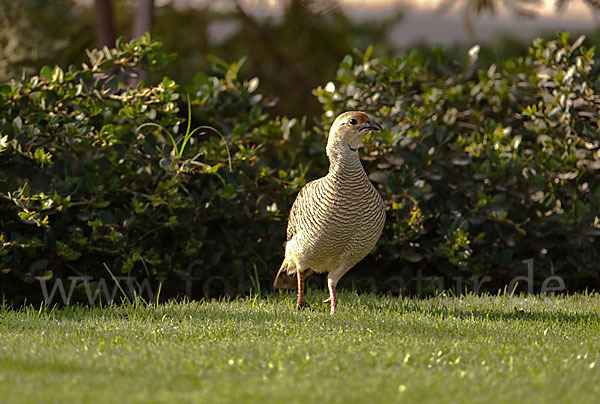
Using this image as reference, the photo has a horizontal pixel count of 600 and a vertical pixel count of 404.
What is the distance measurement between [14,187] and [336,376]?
3.84 metres

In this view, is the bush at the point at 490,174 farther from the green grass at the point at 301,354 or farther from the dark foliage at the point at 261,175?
the green grass at the point at 301,354

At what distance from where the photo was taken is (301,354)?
439 centimetres

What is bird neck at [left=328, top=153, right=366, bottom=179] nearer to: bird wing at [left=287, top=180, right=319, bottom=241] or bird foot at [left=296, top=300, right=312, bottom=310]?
bird wing at [left=287, top=180, right=319, bottom=241]

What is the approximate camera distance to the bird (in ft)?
18.3

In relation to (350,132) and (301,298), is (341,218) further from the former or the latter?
(301,298)

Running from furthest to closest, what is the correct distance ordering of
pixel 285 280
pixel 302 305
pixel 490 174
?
1. pixel 490 174
2. pixel 285 280
3. pixel 302 305

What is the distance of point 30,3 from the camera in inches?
432

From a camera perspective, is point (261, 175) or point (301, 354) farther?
point (261, 175)

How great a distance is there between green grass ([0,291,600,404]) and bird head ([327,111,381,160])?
125cm

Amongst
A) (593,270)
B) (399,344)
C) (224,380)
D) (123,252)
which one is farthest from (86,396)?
(593,270)

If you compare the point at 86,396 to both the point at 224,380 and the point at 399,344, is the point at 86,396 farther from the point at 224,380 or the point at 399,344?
the point at 399,344

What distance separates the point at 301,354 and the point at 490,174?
11.8 ft

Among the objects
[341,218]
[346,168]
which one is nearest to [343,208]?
[341,218]

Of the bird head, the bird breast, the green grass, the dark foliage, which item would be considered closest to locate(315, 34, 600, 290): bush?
the dark foliage
